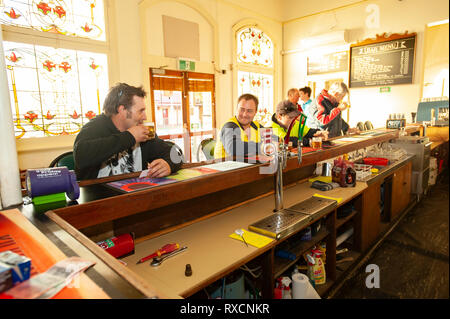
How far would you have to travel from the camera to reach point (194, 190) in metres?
1.54

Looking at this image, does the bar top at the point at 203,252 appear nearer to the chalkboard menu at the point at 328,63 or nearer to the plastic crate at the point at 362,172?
the plastic crate at the point at 362,172

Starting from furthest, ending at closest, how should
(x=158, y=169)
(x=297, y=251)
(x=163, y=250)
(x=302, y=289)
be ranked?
1. (x=297, y=251)
2. (x=302, y=289)
3. (x=158, y=169)
4. (x=163, y=250)

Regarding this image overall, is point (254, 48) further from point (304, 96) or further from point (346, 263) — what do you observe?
point (346, 263)

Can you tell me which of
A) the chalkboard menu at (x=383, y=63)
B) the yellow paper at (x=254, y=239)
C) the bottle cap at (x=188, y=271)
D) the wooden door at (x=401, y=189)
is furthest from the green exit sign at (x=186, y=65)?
the bottle cap at (x=188, y=271)

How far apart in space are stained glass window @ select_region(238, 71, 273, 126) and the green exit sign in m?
1.52

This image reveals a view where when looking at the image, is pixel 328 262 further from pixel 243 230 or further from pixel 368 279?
pixel 243 230

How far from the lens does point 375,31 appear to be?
6.34 meters

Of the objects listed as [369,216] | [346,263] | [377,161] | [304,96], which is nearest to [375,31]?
[304,96]

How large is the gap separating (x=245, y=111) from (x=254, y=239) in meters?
1.49

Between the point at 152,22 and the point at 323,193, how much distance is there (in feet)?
13.6

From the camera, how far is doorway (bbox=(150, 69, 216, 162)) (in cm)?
518

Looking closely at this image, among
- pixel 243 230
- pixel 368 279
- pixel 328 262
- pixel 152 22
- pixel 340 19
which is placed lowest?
pixel 368 279

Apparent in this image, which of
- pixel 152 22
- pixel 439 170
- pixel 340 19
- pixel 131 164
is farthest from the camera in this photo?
pixel 340 19
